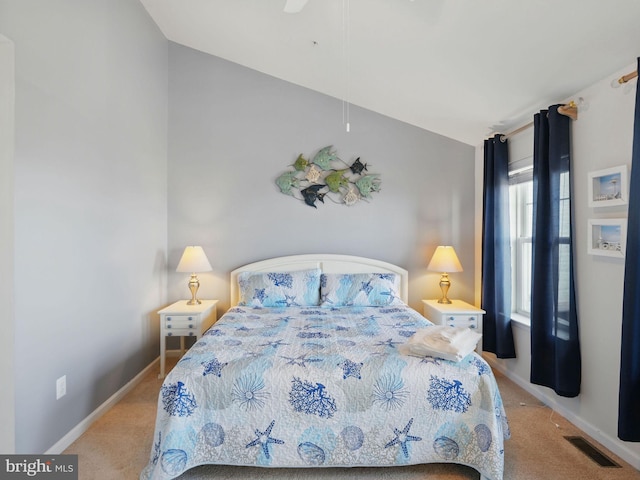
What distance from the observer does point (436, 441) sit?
5.70 feet

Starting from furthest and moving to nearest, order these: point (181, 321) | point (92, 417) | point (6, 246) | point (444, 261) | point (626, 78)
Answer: point (444, 261)
point (181, 321)
point (92, 417)
point (626, 78)
point (6, 246)

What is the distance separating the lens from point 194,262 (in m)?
3.19

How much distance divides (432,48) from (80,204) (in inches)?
101

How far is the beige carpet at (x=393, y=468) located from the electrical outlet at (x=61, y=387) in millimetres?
346

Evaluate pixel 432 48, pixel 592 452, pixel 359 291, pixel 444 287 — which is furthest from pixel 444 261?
pixel 432 48

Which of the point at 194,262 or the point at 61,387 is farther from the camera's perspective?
the point at 194,262

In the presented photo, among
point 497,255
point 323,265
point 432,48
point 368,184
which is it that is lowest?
point 323,265

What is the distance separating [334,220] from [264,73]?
1.72 metres

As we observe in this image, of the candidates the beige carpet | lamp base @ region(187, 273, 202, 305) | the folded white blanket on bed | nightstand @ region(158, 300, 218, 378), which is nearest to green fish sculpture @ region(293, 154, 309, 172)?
lamp base @ region(187, 273, 202, 305)

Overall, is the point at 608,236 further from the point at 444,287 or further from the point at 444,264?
the point at 444,287

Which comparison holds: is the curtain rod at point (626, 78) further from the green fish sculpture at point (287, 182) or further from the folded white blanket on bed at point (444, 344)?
the green fish sculpture at point (287, 182)

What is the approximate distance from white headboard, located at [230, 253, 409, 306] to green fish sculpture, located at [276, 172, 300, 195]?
A: 2.31 feet

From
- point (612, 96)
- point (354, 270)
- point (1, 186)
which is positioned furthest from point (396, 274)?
point (1, 186)

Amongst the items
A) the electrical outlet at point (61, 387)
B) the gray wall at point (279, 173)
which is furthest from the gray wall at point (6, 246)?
the gray wall at point (279, 173)
